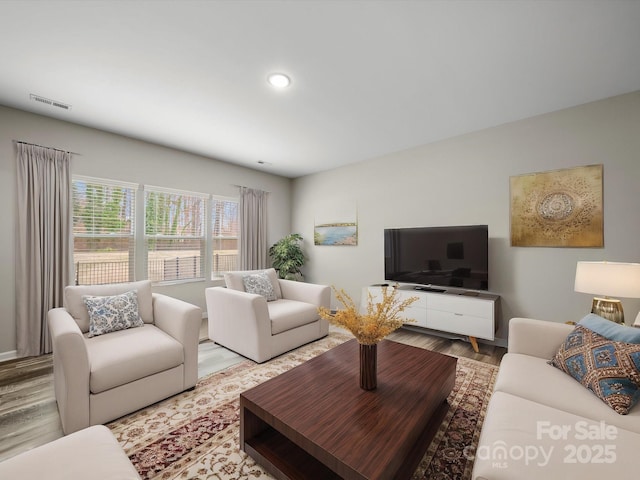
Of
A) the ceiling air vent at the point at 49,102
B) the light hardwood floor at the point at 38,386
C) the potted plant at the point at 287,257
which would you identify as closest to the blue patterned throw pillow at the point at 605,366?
the light hardwood floor at the point at 38,386

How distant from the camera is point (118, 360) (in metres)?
1.82

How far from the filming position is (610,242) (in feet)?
8.60

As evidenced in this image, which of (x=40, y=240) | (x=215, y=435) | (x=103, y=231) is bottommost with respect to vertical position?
(x=215, y=435)

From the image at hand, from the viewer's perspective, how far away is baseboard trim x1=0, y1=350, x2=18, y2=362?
2.73 m

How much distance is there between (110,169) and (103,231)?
2.52 ft

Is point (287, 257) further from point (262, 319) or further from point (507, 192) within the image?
point (507, 192)

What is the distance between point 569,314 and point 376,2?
130 inches

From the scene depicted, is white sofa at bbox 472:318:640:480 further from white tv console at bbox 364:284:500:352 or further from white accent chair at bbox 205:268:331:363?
white accent chair at bbox 205:268:331:363

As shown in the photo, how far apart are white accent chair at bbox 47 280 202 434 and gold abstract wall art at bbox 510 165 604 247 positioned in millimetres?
3435

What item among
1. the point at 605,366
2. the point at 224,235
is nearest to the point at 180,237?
the point at 224,235

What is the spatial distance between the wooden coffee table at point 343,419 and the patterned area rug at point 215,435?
97 millimetres

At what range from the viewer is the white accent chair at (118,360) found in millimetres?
1650

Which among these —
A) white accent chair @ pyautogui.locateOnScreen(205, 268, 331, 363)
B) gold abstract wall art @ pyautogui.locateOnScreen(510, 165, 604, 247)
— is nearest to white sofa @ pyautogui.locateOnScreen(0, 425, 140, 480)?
white accent chair @ pyautogui.locateOnScreen(205, 268, 331, 363)

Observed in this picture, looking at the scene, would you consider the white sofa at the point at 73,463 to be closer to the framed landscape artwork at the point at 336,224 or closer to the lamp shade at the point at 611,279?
the lamp shade at the point at 611,279
